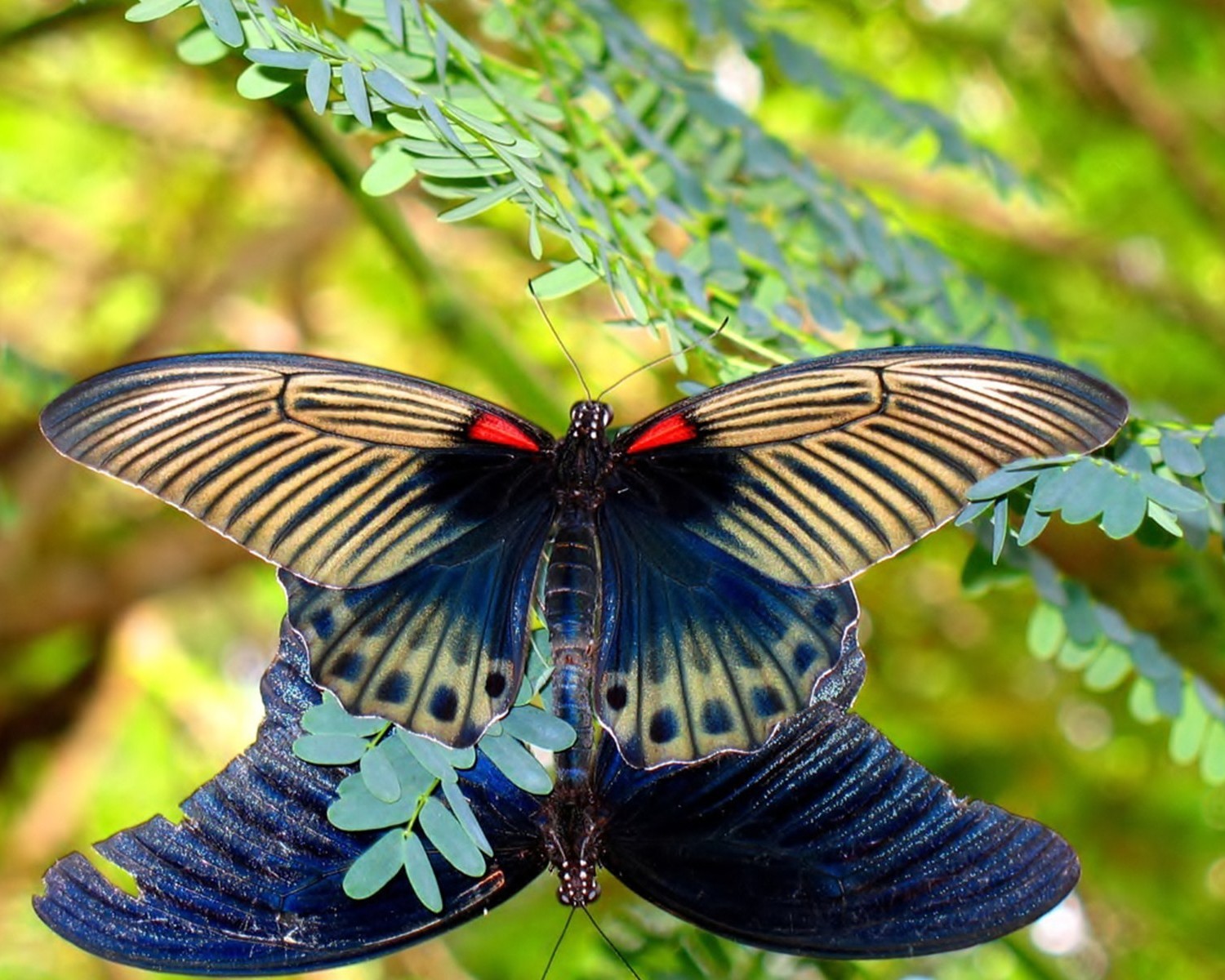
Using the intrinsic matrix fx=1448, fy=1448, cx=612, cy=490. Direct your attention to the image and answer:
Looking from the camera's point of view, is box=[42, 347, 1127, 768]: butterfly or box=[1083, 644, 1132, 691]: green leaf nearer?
box=[42, 347, 1127, 768]: butterfly

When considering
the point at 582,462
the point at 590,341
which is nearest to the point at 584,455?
the point at 582,462

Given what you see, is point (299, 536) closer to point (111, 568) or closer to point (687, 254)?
point (687, 254)

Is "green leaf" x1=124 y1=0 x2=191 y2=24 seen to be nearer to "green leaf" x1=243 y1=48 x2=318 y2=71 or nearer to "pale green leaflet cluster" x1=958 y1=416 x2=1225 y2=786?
"green leaf" x1=243 y1=48 x2=318 y2=71

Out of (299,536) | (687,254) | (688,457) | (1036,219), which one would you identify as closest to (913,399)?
(688,457)

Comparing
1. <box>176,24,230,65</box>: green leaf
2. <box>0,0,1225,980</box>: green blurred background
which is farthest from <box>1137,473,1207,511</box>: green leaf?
<box>0,0,1225,980</box>: green blurred background

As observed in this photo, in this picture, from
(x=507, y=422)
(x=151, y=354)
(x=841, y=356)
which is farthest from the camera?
(x=151, y=354)

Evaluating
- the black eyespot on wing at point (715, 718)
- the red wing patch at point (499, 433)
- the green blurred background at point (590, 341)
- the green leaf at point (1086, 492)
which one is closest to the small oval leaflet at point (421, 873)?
the black eyespot on wing at point (715, 718)

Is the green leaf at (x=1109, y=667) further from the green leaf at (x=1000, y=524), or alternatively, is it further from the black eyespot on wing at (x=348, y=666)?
the black eyespot on wing at (x=348, y=666)
